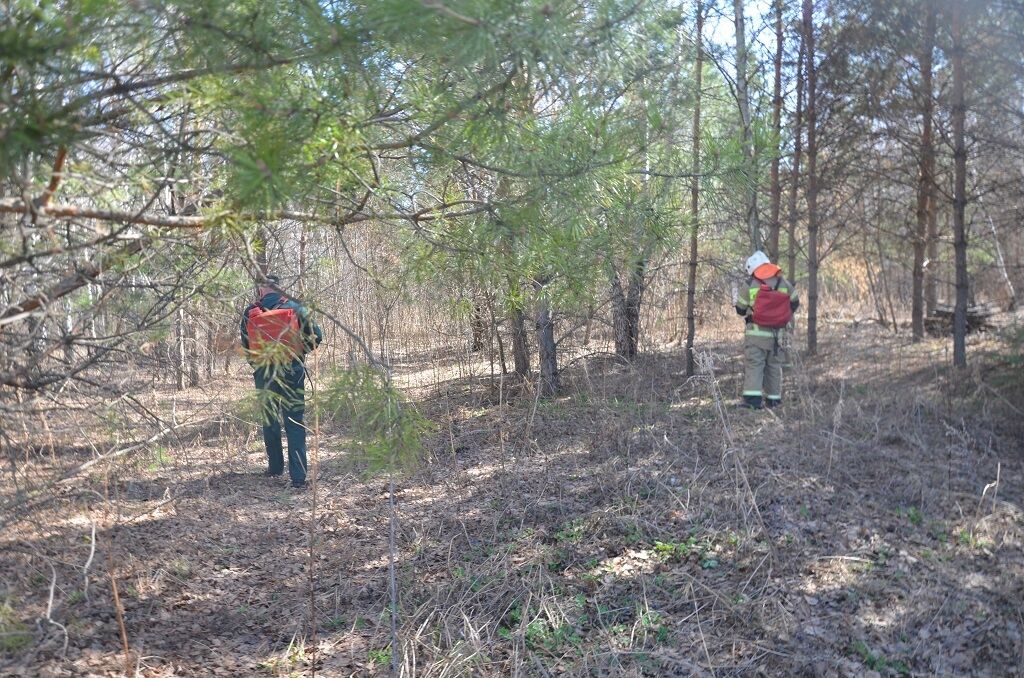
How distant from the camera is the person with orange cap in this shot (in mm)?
8492

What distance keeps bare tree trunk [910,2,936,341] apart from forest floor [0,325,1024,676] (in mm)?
2624

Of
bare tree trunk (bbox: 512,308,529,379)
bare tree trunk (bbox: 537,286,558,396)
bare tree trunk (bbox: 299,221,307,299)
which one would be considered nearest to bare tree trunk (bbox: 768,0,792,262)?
bare tree trunk (bbox: 537,286,558,396)

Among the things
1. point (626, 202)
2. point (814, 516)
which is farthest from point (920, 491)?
point (626, 202)

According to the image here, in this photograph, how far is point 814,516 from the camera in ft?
19.4

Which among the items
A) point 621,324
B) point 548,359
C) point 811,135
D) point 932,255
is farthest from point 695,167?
point 932,255

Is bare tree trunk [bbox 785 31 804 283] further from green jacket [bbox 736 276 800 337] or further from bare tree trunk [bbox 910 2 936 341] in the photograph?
green jacket [bbox 736 276 800 337]

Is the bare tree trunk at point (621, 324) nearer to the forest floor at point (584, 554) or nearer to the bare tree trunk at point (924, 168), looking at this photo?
the forest floor at point (584, 554)

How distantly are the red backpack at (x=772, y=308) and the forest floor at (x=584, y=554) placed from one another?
881mm

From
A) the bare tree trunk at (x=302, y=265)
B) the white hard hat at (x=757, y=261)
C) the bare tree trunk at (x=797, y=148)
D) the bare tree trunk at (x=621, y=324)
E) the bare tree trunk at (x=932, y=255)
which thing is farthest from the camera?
the bare tree trunk at (x=932, y=255)

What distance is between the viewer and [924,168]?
9.70 m

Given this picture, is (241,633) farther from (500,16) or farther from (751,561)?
(500,16)

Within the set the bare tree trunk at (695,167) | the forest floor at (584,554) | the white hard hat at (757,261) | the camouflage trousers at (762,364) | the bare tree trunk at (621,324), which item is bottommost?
the forest floor at (584,554)

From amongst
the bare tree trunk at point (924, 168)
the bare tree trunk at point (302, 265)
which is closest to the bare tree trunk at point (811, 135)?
the bare tree trunk at point (924, 168)

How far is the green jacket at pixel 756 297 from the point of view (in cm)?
851
